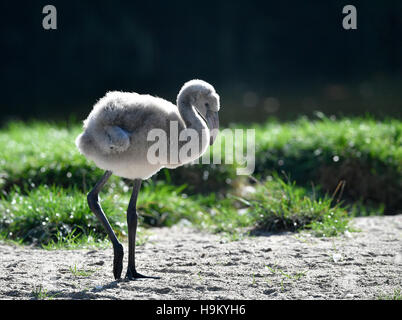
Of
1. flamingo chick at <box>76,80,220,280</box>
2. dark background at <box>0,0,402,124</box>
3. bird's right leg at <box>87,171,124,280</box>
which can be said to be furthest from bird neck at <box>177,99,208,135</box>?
dark background at <box>0,0,402,124</box>

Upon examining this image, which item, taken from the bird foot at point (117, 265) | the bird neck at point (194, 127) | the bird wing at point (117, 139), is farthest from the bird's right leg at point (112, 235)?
the bird neck at point (194, 127)

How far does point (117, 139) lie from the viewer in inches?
160

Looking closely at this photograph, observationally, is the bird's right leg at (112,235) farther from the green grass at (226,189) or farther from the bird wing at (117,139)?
the green grass at (226,189)

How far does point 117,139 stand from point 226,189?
3004mm

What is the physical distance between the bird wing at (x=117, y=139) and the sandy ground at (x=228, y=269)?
93cm

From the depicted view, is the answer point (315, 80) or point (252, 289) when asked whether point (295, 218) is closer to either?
point (252, 289)

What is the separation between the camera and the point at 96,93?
16.7 m

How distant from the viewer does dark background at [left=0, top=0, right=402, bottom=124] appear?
16.0 m

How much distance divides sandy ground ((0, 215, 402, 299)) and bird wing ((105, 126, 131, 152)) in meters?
0.93

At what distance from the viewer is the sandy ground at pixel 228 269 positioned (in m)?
3.89

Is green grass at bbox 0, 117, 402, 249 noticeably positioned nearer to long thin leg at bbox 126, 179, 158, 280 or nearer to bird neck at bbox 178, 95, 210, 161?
long thin leg at bbox 126, 179, 158, 280
